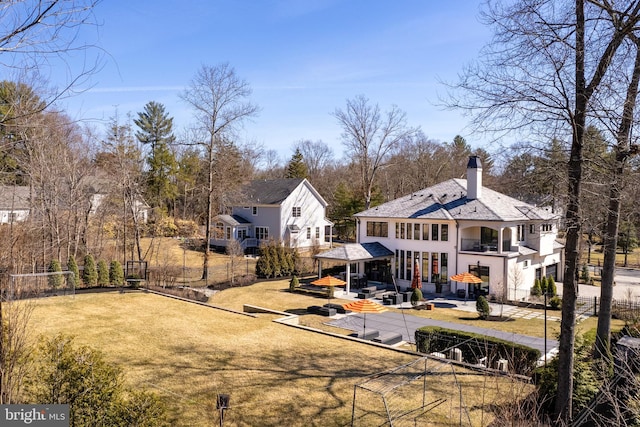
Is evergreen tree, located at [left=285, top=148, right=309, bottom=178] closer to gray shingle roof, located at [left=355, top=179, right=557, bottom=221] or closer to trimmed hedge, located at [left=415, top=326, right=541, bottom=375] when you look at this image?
gray shingle roof, located at [left=355, top=179, right=557, bottom=221]

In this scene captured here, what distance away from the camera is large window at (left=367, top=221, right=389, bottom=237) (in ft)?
104

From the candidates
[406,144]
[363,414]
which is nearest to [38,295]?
[363,414]

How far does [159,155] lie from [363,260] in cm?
3280

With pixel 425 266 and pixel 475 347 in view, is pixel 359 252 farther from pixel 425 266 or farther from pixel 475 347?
pixel 475 347

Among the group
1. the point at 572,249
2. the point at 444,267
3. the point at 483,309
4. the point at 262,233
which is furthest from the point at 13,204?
the point at 262,233

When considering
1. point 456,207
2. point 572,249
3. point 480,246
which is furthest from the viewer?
point 456,207

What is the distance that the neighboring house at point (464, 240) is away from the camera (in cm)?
2702

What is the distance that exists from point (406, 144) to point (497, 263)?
39.2m

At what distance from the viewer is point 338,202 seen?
52594mm

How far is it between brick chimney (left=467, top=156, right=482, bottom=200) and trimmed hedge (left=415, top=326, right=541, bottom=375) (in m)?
16.8

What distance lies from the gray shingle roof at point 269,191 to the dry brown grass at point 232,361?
27164 mm

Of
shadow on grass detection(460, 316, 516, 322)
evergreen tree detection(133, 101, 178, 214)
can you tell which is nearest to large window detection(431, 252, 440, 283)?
shadow on grass detection(460, 316, 516, 322)

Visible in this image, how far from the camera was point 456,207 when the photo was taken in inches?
1160

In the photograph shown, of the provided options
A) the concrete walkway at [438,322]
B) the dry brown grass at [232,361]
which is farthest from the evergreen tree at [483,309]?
the dry brown grass at [232,361]
